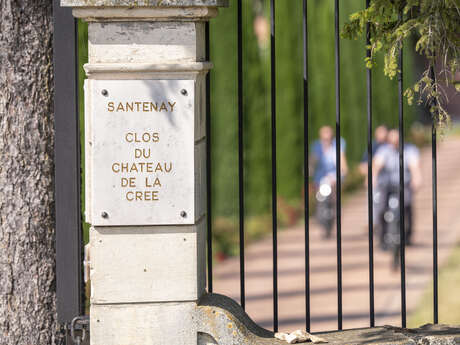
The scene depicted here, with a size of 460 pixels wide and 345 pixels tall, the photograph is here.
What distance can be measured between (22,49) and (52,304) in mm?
1351

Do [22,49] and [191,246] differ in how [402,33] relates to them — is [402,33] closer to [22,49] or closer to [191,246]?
[191,246]

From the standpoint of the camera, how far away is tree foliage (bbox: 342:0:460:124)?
14.4 ft

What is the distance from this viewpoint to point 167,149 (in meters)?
4.34

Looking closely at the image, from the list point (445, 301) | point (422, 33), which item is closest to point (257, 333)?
point (422, 33)

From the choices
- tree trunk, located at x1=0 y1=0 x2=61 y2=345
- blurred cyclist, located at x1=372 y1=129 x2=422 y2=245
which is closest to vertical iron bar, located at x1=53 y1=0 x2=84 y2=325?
tree trunk, located at x1=0 y1=0 x2=61 y2=345

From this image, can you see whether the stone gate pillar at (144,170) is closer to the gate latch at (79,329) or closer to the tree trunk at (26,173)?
the gate latch at (79,329)

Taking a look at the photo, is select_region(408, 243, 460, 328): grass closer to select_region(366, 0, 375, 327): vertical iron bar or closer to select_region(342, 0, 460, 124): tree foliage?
select_region(366, 0, 375, 327): vertical iron bar

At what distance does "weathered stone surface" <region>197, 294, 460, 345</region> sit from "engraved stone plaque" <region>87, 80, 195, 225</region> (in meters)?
0.49

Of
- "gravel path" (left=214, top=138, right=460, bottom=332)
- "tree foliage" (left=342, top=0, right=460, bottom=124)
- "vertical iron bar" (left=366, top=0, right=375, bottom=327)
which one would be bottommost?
"gravel path" (left=214, top=138, right=460, bottom=332)

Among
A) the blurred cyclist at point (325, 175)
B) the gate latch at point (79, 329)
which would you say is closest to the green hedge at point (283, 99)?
the blurred cyclist at point (325, 175)

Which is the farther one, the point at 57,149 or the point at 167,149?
the point at 57,149

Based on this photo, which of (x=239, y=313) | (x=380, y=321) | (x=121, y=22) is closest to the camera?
(x=121, y=22)

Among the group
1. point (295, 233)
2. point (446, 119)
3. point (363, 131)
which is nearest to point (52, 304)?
point (446, 119)

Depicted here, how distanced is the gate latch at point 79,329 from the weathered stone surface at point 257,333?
646 millimetres
